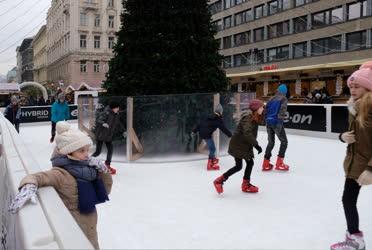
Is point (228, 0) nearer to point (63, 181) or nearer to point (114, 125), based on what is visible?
point (114, 125)

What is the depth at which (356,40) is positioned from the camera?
1246 inches

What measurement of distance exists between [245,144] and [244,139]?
0.08 meters

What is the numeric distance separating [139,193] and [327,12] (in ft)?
108

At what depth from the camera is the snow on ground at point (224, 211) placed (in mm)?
4070

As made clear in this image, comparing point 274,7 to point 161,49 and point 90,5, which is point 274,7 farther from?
point 161,49

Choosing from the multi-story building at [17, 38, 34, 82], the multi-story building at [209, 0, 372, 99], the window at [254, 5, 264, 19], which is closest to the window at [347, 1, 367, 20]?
the multi-story building at [209, 0, 372, 99]

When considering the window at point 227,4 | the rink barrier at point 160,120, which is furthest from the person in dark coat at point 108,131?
the window at point 227,4

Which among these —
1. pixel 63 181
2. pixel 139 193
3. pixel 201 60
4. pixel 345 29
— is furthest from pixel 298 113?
pixel 345 29

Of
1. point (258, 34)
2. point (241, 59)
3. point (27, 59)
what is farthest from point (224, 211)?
point (27, 59)

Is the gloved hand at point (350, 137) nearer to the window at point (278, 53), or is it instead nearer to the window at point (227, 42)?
the window at point (278, 53)

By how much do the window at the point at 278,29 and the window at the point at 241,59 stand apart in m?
4.37

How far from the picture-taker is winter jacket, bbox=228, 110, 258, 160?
228 inches

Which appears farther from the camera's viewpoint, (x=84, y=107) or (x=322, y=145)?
(x=322, y=145)

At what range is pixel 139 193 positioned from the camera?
616cm
